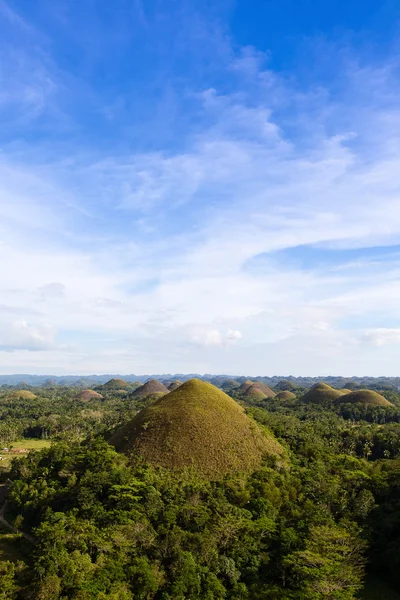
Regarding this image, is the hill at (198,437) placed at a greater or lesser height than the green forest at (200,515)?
greater

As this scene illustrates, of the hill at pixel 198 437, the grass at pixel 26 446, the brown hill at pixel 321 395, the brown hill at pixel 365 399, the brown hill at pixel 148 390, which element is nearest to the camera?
the hill at pixel 198 437

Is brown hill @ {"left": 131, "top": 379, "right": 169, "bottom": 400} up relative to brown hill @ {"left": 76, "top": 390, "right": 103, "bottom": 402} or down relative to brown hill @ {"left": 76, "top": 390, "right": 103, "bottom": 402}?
up

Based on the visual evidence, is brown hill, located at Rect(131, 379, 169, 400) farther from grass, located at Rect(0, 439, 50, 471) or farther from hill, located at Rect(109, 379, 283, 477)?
hill, located at Rect(109, 379, 283, 477)

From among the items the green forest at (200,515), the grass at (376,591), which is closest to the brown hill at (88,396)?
the green forest at (200,515)

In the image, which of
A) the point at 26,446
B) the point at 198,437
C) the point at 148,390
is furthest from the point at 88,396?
the point at 198,437

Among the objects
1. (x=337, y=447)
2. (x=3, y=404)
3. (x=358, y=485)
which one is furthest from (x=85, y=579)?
(x=3, y=404)

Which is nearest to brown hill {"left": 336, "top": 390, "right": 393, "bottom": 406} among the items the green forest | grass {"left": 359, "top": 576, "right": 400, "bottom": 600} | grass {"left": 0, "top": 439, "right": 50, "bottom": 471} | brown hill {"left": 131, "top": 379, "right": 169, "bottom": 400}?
the green forest

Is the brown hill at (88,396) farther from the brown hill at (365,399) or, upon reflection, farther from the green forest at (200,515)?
the green forest at (200,515)
